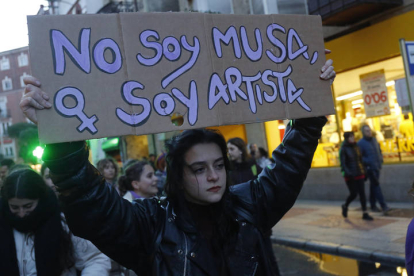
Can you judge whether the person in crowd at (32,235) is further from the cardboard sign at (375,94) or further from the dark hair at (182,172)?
the cardboard sign at (375,94)

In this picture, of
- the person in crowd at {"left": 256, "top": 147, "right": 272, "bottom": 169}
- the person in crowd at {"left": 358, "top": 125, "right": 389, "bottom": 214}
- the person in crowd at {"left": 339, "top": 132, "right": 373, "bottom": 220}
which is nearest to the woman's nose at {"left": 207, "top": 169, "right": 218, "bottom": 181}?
the person in crowd at {"left": 256, "top": 147, "right": 272, "bottom": 169}

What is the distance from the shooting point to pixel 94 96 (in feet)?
6.34

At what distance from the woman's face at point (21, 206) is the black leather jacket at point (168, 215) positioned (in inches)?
38.9

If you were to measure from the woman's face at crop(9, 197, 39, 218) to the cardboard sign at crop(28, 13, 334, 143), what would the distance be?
47.0 inches

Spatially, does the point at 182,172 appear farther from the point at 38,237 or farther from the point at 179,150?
the point at 38,237

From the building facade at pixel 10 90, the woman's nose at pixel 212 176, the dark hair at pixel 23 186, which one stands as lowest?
the woman's nose at pixel 212 176

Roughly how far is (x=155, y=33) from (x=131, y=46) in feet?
0.45

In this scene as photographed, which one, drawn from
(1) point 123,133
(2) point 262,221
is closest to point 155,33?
(1) point 123,133

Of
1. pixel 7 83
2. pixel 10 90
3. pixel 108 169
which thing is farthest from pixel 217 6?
pixel 7 83

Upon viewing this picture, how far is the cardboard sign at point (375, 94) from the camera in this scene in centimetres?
1183

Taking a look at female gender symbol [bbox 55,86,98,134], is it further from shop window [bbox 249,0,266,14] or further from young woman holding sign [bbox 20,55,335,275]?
shop window [bbox 249,0,266,14]

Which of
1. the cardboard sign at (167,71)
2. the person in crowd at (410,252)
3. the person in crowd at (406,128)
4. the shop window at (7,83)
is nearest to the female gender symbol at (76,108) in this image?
the cardboard sign at (167,71)

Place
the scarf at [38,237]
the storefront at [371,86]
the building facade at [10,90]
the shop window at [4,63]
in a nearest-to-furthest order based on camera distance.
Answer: the scarf at [38,237] < the storefront at [371,86] < the building facade at [10,90] < the shop window at [4,63]

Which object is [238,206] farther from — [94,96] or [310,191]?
[310,191]
